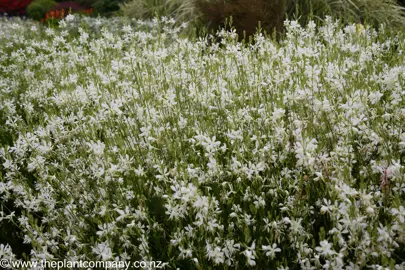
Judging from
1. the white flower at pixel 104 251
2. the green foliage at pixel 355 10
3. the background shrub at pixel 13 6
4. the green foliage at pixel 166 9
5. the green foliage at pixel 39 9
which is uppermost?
the green foliage at pixel 355 10

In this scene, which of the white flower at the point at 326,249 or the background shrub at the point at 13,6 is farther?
the background shrub at the point at 13,6

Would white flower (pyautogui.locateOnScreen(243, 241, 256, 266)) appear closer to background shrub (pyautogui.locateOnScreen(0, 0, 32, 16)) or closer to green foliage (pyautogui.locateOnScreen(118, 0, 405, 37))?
green foliage (pyautogui.locateOnScreen(118, 0, 405, 37))

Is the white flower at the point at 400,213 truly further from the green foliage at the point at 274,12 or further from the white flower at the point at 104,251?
the green foliage at the point at 274,12

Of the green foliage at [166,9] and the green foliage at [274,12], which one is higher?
the green foliage at [274,12]

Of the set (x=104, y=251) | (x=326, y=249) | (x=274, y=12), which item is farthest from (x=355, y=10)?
(x=104, y=251)

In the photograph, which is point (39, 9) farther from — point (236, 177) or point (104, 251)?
point (104, 251)

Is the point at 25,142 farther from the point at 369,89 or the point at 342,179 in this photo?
the point at 369,89

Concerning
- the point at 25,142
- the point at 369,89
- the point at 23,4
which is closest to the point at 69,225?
the point at 25,142

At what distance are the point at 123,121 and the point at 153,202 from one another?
97cm

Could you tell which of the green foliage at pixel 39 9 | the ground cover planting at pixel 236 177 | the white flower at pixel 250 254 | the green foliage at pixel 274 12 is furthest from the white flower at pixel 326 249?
the green foliage at pixel 39 9

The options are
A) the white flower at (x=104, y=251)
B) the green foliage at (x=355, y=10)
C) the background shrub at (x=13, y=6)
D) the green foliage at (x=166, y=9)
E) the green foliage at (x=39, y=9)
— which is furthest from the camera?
the background shrub at (x=13, y=6)

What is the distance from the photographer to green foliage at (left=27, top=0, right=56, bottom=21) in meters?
20.4

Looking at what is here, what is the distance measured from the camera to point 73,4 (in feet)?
71.7

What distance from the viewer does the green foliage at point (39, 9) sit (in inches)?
805
